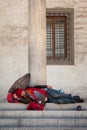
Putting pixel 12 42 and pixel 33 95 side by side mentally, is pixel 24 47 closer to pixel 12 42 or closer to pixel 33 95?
pixel 12 42

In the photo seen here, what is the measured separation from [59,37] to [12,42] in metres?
1.66

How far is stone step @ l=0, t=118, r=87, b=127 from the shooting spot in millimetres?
9992

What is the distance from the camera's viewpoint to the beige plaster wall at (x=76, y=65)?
50.6 feet

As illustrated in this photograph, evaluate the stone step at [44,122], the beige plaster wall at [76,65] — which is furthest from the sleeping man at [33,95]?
the beige plaster wall at [76,65]

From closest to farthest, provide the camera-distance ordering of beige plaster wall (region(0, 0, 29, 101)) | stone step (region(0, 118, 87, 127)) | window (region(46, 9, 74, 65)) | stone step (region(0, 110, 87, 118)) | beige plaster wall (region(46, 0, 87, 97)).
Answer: stone step (region(0, 118, 87, 127)), stone step (region(0, 110, 87, 118)), beige plaster wall (region(0, 0, 29, 101)), beige plaster wall (region(46, 0, 87, 97)), window (region(46, 9, 74, 65))

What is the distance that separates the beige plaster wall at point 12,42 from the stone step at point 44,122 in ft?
17.0

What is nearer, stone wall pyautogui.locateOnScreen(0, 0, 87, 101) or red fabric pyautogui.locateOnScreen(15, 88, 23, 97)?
red fabric pyautogui.locateOnScreen(15, 88, 23, 97)

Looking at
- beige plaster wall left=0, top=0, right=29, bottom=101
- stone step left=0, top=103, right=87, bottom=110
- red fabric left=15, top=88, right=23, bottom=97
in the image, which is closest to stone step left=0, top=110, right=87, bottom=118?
stone step left=0, top=103, right=87, bottom=110

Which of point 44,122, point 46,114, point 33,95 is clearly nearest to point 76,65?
point 33,95

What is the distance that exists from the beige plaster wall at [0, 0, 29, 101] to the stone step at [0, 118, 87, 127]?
5.18 meters

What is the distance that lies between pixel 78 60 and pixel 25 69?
1681 mm

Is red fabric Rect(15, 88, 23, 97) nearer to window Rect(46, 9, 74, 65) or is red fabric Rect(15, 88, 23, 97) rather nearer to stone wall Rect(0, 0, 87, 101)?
stone wall Rect(0, 0, 87, 101)

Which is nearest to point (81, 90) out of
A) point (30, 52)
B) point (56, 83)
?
point (56, 83)

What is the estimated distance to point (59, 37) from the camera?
16.1 metres
